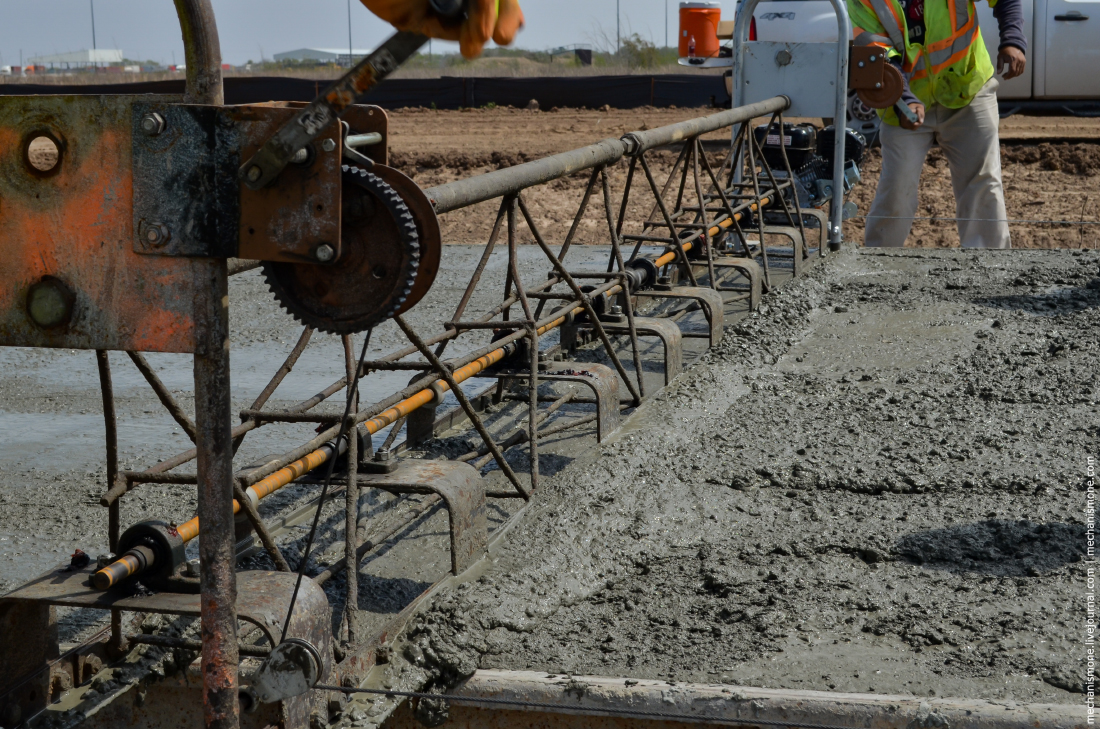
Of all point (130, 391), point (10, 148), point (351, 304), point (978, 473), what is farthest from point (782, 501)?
point (130, 391)

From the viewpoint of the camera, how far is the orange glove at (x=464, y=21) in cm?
152

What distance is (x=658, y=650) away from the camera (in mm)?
3006

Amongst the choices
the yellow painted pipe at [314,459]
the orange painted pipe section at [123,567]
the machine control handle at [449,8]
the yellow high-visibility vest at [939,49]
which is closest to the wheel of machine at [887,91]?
the yellow high-visibility vest at [939,49]

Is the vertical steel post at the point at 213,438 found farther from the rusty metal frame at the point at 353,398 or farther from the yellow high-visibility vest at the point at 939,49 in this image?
the yellow high-visibility vest at the point at 939,49

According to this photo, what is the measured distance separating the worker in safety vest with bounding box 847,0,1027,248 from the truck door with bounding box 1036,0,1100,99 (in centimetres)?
605

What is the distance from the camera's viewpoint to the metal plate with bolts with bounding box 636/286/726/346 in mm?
5848

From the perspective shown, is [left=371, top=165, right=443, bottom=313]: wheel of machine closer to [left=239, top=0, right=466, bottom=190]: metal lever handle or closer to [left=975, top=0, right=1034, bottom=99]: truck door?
[left=239, top=0, right=466, bottom=190]: metal lever handle

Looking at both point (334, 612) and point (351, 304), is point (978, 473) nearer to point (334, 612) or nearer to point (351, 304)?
point (334, 612)

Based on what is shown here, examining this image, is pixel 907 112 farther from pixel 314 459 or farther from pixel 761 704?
pixel 761 704

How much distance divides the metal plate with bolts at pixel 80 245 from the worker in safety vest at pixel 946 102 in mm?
7141

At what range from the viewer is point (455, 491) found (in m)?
3.29

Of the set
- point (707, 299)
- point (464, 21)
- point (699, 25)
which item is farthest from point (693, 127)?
point (699, 25)

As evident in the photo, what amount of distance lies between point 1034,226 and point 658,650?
11.3 metres

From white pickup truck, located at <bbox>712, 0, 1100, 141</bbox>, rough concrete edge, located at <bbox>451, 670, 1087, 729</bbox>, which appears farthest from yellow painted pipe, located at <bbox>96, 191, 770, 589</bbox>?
white pickup truck, located at <bbox>712, 0, 1100, 141</bbox>
